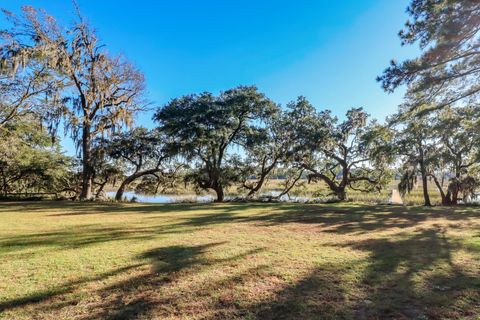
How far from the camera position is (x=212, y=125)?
16.1 m

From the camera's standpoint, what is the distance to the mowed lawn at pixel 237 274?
2621 millimetres

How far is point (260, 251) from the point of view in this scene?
15.2 feet

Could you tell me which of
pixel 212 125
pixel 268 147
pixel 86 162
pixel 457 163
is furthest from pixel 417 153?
pixel 86 162

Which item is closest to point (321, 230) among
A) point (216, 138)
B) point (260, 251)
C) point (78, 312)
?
point (260, 251)

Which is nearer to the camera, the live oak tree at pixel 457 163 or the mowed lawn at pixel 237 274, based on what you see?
the mowed lawn at pixel 237 274

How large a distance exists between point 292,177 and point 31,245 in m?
16.4

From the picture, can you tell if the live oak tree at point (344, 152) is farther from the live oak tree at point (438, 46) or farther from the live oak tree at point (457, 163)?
the live oak tree at point (438, 46)

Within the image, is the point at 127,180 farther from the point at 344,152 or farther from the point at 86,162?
the point at 344,152

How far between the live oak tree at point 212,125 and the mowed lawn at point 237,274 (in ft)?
32.9

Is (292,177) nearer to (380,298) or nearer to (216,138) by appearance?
(216,138)

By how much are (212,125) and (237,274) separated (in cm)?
1310

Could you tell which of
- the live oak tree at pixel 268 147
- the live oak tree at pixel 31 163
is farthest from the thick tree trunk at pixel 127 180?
the live oak tree at pixel 268 147

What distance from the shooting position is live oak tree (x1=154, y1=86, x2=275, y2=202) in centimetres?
1579

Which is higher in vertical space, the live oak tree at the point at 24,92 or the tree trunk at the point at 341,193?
the live oak tree at the point at 24,92
